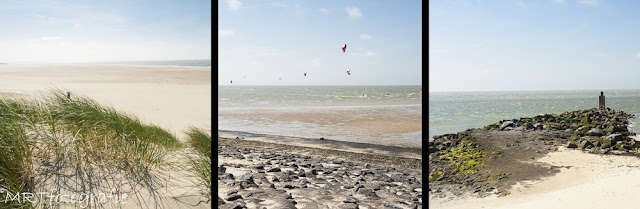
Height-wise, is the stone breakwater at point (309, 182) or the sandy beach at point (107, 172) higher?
the sandy beach at point (107, 172)

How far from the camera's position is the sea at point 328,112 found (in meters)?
7.54

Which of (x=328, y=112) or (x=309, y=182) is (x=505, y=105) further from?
(x=309, y=182)

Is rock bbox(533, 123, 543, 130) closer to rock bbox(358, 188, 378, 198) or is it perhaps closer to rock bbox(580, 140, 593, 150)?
rock bbox(580, 140, 593, 150)

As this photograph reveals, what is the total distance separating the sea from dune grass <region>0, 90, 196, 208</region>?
4359mm

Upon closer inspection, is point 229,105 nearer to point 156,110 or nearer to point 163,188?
point 156,110

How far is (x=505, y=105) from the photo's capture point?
29.8 feet

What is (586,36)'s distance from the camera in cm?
751

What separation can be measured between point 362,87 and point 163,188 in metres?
11.6

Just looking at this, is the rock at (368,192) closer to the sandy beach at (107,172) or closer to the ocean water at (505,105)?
the sandy beach at (107,172)

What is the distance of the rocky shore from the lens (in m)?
5.80

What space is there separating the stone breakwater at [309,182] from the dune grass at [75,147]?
0.94 m

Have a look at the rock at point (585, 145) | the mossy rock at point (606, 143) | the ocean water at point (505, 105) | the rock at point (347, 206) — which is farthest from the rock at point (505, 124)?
the rock at point (347, 206)

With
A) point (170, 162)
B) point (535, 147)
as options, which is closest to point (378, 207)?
point (170, 162)

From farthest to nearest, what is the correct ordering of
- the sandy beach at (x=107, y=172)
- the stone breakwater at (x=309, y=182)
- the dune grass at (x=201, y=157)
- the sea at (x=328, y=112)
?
the sea at (x=328, y=112)
the stone breakwater at (x=309, y=182)
the dune grass at (x=201, y=157)
the sandy beach at (x=107, y=172)
